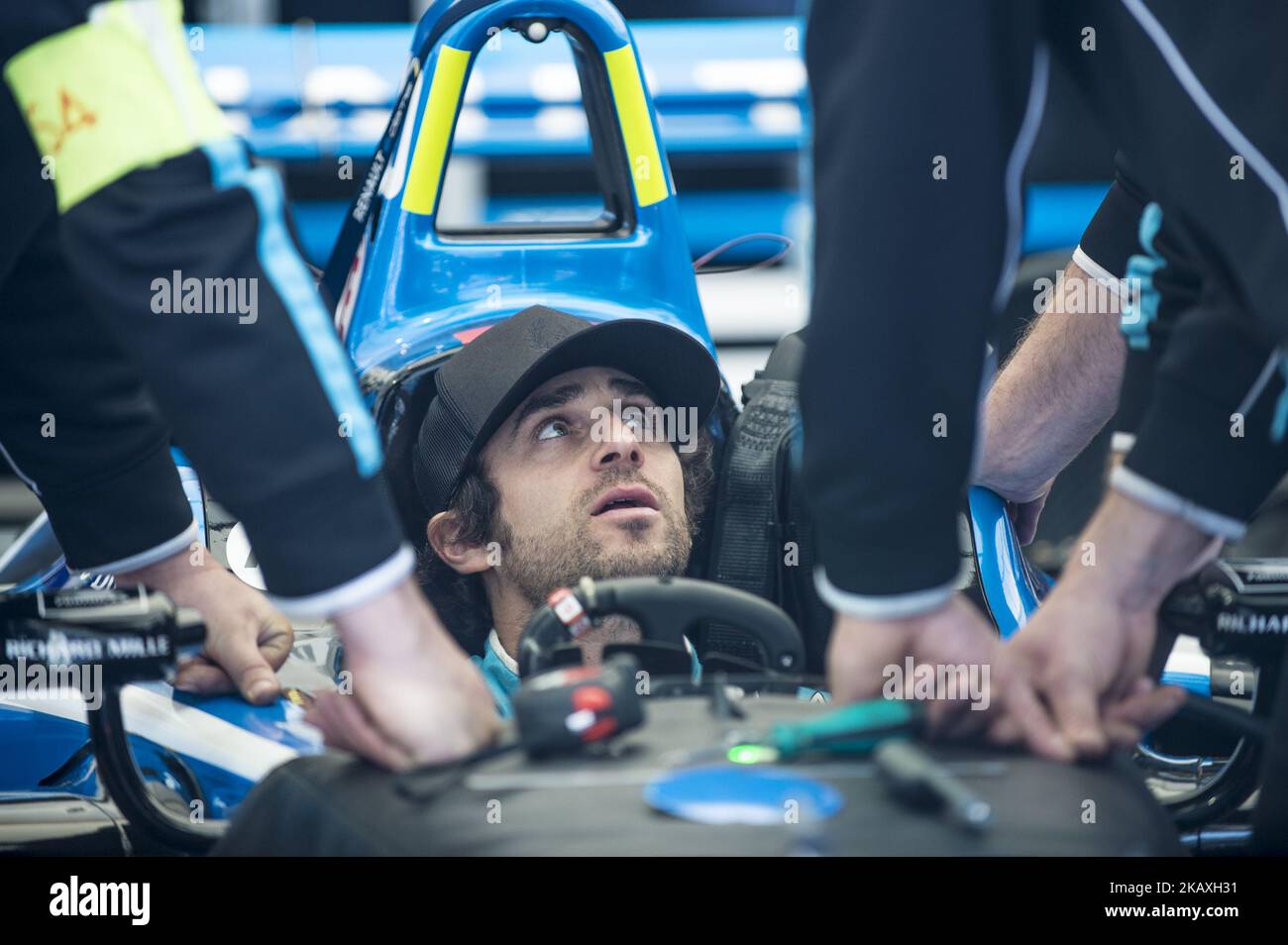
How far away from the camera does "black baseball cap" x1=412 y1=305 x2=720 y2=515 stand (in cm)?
196

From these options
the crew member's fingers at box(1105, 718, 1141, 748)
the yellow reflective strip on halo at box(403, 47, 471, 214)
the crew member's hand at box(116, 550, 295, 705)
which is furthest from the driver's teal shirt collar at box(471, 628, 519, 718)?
the crew member's fingers at box(1105, 718, 1141, 748)

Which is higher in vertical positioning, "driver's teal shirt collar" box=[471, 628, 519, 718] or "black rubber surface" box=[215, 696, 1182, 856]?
"black rubber surface" box=[215, 696, 1182, 856]

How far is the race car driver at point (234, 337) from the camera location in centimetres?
102

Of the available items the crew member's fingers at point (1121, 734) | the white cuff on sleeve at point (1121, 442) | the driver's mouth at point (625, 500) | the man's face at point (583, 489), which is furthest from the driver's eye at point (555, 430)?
the white cuff on sleeve at point (1121, 442)

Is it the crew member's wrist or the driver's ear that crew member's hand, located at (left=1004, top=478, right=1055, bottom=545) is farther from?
the crew member's wrist

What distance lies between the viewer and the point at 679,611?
1425 millimetres

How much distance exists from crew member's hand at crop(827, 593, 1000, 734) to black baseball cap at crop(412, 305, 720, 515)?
0.92 metres

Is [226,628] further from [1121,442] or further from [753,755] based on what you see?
Result: [1121,442]

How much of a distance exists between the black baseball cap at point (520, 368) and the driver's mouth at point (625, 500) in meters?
0.16

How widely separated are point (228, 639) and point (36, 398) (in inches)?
12.9
